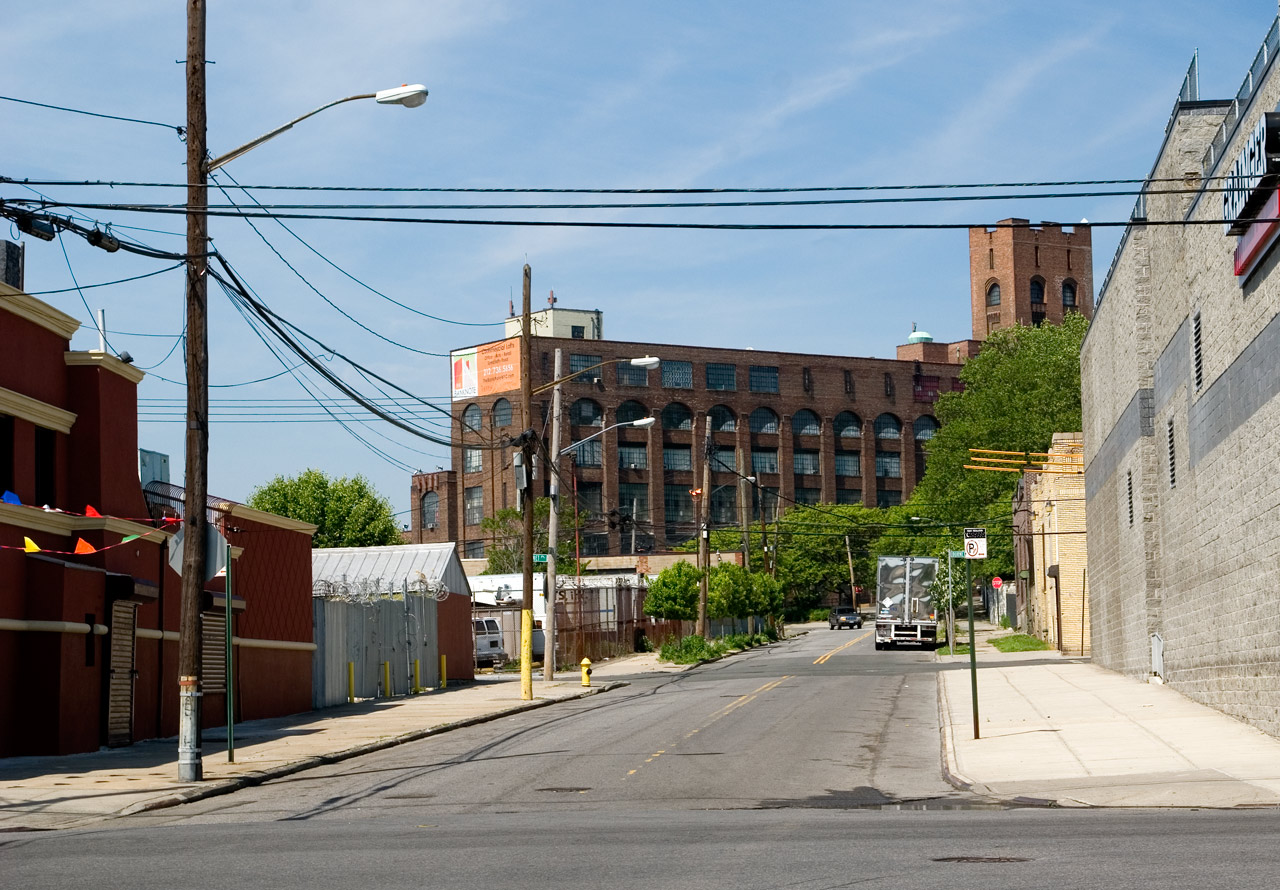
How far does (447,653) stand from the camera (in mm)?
44750

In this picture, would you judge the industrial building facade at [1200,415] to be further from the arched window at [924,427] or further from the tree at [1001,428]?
the arched window at [924,427]

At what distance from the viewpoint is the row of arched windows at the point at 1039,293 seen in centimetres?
13125

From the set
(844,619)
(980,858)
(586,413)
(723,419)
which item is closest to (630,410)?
(586,413)

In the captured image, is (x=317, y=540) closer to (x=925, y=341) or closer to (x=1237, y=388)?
(x=925, y=341)

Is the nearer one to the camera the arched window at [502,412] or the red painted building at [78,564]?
the red painted building at [78,564]

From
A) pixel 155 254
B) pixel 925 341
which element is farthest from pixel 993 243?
pixel 155 254

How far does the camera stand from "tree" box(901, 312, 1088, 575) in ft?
268

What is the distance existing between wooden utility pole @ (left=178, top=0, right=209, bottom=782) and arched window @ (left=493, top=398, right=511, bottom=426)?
290ft

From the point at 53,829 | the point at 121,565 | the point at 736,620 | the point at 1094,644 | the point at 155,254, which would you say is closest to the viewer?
the point at 53,829

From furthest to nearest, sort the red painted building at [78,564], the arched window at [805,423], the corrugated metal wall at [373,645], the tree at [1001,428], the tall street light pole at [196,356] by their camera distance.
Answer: the arched window at [805,423] → the tree at [1001,428] → the corrugated metal wall at [373,645] → the red painted building at [78,564] → the tall street light pole at [196,356]

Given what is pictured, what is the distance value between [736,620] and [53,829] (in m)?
68.5

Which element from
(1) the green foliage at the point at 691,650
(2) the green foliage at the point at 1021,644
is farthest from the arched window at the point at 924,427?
(1) the green foliage at the point at 691,650

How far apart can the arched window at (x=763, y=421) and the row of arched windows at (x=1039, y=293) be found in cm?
2525

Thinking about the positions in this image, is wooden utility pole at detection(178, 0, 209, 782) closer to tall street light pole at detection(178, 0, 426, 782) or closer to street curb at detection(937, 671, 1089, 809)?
tall street light pole at detection(178, 0, 426, 782)
